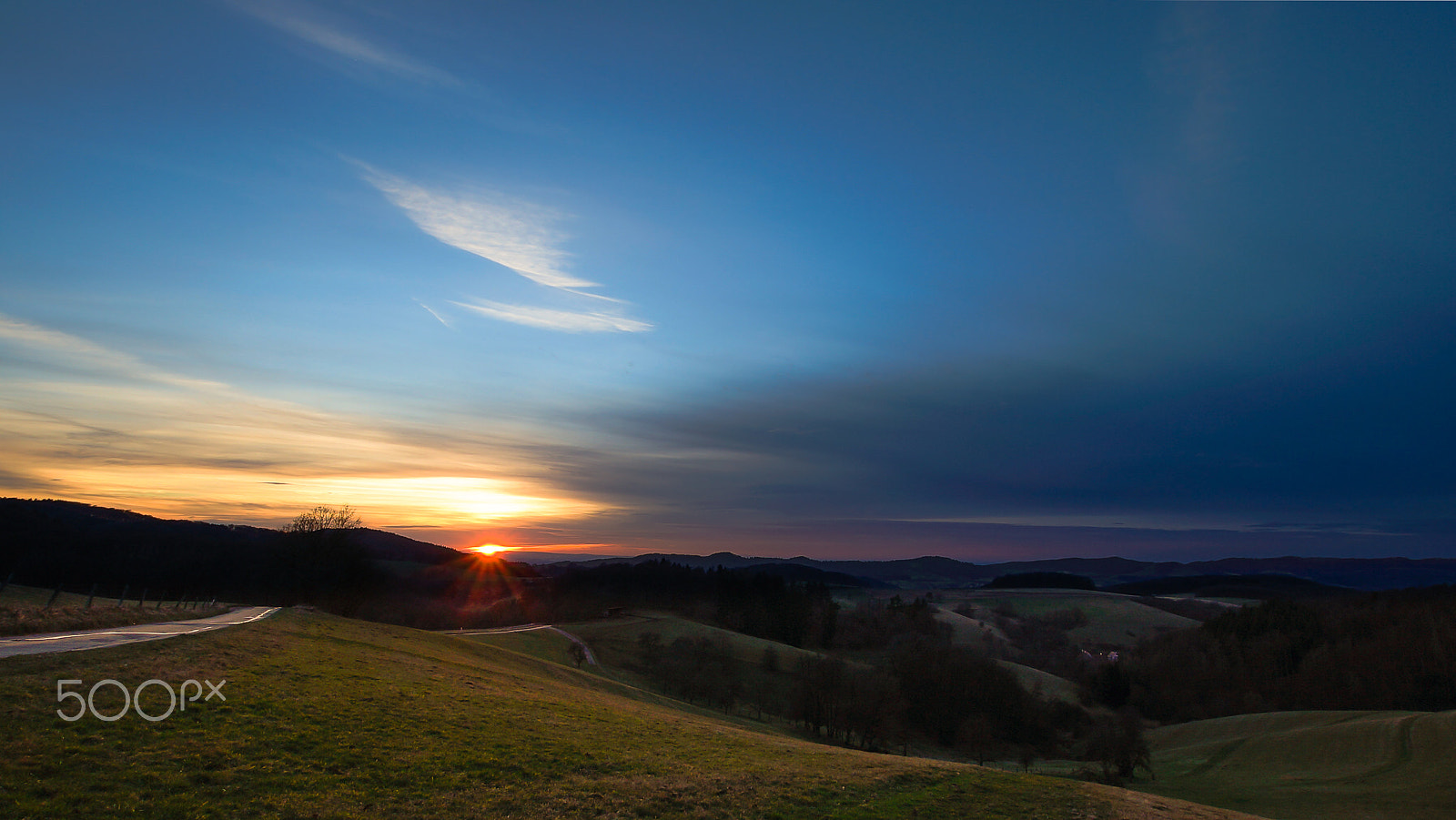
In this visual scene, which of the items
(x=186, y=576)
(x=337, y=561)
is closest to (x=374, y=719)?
(x=337, y=561)

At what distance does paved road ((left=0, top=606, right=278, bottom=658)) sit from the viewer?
23.4 metres

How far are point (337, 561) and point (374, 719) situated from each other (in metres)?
66.1

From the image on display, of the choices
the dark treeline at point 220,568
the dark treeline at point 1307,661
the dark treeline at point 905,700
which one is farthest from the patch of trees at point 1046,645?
the dark treeline at point 220,568

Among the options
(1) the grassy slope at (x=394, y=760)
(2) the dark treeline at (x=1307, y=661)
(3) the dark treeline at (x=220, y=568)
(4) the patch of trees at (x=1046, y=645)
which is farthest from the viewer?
(4) the patch of trees at (x=1046, y=645)

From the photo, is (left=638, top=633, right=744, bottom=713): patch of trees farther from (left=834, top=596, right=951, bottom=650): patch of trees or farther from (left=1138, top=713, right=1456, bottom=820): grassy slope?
(left=834, top=596, right=951, bottom=650): patch of trees

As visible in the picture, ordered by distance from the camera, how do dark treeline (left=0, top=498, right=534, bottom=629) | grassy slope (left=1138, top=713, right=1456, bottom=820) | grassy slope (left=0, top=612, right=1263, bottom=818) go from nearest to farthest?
grassy slope (left=0, top=612, right=1263, bottom=818)
grassy slope (left=1138, top=713, right=1456, bottom=820)
dark treeline (left=0, top=498, right=534, bottom=629)

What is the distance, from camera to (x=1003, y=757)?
9094 centimetres

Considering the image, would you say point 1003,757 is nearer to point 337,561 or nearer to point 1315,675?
point 1315,675

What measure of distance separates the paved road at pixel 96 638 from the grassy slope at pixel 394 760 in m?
1.71

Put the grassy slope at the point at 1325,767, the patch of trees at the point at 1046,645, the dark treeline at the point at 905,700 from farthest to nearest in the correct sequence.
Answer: the patch of trees at the point at 1046,645
the dark treeline at the point at 905,700
the grassy slope at the point at 1325,767

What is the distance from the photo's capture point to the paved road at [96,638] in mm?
23391

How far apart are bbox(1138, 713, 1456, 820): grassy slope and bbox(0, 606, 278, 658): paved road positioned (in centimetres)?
5945

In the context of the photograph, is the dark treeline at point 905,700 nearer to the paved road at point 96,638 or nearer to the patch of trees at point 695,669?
the patch of trees at point 695,669

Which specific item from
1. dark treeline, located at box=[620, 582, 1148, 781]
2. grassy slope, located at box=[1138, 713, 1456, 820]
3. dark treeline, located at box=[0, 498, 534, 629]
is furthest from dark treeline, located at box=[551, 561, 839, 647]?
grassy slope, located at box=[1138, 713, 1456, 820]
